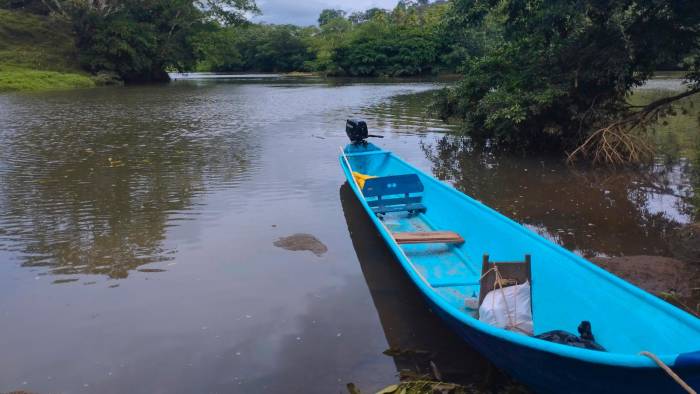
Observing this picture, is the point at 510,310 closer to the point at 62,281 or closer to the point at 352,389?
the point at 352,389

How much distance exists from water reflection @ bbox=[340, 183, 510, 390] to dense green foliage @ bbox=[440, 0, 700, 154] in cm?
584

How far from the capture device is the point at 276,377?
421 cm

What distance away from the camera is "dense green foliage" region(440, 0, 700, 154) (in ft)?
32.0

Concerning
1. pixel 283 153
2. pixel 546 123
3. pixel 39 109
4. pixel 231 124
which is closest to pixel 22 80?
pixel 39 109

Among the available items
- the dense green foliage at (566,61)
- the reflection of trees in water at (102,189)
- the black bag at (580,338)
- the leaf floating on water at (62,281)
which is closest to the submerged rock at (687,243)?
the black bag at (580,338)

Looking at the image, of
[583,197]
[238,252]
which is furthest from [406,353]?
[583,197]

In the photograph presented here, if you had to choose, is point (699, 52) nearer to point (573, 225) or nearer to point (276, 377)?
point (573, 225)

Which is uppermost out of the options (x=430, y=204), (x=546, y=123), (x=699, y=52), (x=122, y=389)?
(x=699, y=52)

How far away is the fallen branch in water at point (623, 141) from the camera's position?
1066cm

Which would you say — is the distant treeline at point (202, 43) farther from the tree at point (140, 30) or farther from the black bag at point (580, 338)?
the black bag at point (580, 338)

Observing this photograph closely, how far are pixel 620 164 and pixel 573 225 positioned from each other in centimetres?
417

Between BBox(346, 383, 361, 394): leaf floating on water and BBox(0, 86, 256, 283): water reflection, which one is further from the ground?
BBox(0, 86, 256, 283): water reflection

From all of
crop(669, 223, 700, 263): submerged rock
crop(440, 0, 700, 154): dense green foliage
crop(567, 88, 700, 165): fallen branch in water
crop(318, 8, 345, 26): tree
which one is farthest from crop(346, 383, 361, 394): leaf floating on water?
crop(318, 8, 345, 26): tree

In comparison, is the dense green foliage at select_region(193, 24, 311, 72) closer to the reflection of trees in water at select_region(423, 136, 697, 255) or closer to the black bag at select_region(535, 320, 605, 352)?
the reflection of trees in water at select_region(423, 136, 697, 255)
